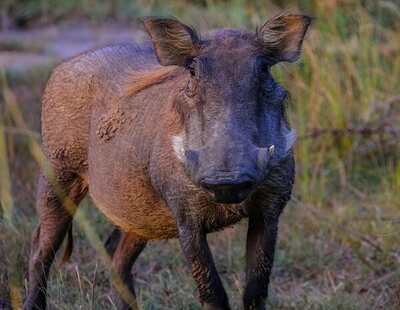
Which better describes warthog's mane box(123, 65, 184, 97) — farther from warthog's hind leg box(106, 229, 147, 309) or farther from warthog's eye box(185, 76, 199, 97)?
warthog's hind leg box(106, 229, 147, 309)

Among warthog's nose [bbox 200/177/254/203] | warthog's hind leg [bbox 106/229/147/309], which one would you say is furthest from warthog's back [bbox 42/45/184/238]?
warthog's nose [bbox 200/177/254/203]

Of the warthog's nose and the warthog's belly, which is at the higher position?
the warthog's nose

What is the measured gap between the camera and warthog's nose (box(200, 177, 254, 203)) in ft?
12.3

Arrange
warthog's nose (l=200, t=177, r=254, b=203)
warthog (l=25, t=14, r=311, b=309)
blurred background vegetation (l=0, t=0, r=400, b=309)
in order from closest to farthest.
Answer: warthog's nose (l=200, t=177, r=254, b=203) → warthog (l=25, t=14, r=311, b=309) → blurred background vegetation (l=0, t=0, r=400, b=309)

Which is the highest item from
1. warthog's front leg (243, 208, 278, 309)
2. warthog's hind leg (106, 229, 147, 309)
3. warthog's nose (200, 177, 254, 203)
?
warthog's nose (200, 177, 254, 203)

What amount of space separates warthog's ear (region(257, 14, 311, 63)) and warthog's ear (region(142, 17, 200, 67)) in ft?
0.88

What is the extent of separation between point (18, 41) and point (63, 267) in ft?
24.0

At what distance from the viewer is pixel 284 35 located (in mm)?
4465

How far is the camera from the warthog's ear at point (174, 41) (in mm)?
4379

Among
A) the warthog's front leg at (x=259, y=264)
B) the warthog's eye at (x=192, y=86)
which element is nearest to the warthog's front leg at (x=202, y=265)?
the warthog's front leg at (x=259, y=264)

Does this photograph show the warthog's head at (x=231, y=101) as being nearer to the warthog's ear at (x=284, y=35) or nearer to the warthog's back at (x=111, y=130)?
the warthog's ear at (x=284, y=35)

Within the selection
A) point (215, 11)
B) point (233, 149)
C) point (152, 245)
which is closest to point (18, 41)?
point (215, 11)

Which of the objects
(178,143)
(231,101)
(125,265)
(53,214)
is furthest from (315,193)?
(231,101)

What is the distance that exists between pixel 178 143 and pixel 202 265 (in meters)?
0.50
